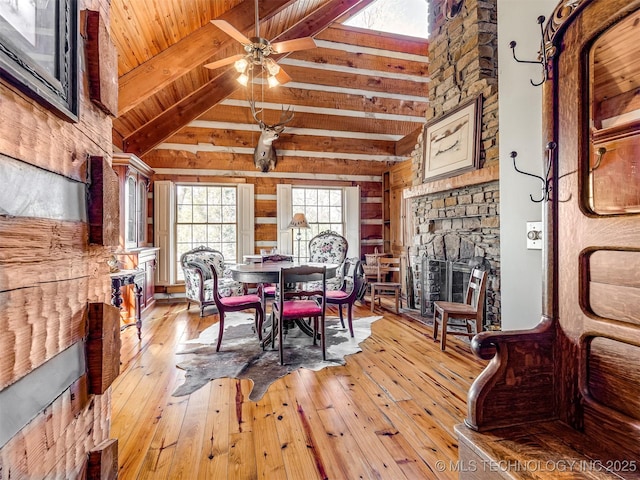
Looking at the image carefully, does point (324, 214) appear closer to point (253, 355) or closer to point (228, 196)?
point (228, 196)

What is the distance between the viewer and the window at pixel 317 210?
6402 mm

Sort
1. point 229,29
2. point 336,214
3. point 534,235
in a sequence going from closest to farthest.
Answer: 1. point 534,235
2. point 229,29
3. point 336,214

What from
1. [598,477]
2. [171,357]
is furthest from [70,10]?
[171,357]

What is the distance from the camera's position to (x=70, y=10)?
74cm

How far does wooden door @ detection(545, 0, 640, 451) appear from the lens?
100 centimetres

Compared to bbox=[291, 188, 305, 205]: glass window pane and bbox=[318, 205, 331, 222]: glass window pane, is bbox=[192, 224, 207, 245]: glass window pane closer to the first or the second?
bbox=[291, 188, 305, 205]: glass window pane

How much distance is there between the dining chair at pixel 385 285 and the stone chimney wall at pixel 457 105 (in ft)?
1.66

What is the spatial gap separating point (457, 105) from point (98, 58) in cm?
383

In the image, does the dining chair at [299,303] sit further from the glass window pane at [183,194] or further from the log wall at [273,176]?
the glass window pane at [183,194]

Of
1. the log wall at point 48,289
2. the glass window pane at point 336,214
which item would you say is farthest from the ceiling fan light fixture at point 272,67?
the glass window pane at point 336,214

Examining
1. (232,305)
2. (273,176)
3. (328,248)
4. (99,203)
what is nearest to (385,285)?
(328,248)

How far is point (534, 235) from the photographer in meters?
1.92

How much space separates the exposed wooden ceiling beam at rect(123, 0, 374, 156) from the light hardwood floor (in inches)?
137

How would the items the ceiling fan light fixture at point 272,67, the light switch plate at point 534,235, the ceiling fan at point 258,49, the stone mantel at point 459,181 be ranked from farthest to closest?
the ceiling fan light fixture at point 272,67
the stone mantel at point 459,181
the ceiling fan at point 258,49
the light switch plate at point 534,235
